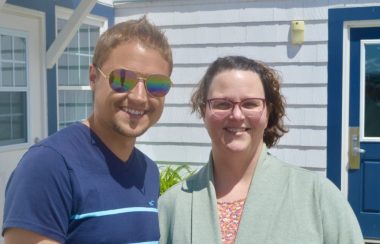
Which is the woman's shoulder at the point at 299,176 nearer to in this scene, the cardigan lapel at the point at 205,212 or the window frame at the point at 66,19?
the cardigan lapel at the point at 205,212

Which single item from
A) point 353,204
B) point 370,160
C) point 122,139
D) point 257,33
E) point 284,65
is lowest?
point 353,204

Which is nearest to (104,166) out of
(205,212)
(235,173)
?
(205,212)

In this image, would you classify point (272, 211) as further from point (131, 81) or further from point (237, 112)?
point (131, 81)

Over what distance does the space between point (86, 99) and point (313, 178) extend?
394cm

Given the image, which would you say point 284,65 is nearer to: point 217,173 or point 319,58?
point 319,58

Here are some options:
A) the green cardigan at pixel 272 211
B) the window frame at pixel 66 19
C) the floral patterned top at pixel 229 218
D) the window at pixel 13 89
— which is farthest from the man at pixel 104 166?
the window frame at pixel 66 19

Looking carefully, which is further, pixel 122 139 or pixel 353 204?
pixel 353 204

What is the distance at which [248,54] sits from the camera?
5.13 meters

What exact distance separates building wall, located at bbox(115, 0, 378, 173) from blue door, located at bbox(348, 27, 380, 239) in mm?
263

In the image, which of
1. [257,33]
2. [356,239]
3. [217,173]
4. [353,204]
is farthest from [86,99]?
[356,239]

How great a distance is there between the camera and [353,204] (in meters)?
4.90

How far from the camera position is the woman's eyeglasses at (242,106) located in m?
1.76

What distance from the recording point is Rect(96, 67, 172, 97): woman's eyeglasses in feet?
4.97

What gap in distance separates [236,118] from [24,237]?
78 cm
